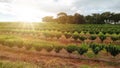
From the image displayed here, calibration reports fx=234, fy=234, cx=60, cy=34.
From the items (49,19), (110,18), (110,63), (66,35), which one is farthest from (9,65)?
(49,19)

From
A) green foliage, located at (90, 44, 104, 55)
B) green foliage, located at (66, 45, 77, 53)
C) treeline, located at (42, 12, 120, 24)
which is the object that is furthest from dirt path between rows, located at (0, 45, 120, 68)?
treeline, located at (42, 12, 120, 24)

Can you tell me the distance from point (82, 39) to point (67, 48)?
11.3 metres

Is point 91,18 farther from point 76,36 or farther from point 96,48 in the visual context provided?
point 96,48

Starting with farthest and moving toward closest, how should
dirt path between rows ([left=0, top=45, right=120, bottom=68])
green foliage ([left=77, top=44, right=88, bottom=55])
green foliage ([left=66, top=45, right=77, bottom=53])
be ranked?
green foliage ([left=66, top=45, right=77, bottom=53]) < green foliage ([left=77, top=44, right=88, bottom=55]) < dirt path between rows ([left=0, top=45, right=120, bottom=68])

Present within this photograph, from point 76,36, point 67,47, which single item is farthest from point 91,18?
point 67,47

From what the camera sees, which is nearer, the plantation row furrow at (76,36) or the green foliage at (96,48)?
the green foliage at (96,48)

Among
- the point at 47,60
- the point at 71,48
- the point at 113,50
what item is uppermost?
the point at 71,48

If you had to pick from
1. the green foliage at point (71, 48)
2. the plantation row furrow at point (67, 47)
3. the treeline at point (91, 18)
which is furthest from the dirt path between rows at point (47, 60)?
the treeline at point (91, 18)

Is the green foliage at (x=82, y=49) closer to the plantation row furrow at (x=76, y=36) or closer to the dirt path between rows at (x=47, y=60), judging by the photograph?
the dirt path between rows at (x=47, y=60)

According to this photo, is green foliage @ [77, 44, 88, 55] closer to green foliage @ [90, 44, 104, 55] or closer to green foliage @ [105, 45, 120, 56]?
green foliage @ [90, 44, 104, 55]

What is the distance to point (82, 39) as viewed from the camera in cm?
3253

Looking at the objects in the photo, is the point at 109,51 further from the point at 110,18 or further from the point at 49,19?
the point at 49,19

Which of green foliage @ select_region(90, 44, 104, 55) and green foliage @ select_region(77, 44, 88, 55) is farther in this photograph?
green foliage @ select_region(77, 44, 88, 55)

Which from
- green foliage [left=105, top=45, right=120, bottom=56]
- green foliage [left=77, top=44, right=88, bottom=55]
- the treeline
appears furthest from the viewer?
the treeline
